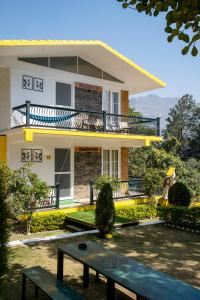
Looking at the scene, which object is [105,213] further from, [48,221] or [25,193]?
[25,193]

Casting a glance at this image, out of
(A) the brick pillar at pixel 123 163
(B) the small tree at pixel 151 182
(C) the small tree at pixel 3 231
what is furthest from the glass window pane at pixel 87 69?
(C) the small tree at pixel 3 231

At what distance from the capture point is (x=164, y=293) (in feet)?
16.6

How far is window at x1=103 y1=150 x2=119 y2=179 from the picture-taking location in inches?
795

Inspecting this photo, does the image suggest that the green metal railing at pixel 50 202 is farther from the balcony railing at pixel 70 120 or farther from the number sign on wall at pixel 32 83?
the number sign on wall at pixel 32 83

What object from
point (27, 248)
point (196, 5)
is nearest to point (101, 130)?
point (27, 248)

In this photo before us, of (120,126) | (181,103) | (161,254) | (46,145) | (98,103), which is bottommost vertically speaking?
(161,254)

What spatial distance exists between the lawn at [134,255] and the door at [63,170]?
5159 mm

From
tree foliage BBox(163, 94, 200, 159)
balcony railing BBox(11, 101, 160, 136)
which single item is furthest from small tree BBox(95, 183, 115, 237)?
tree foliage BBox(163, 94, 200, 159)

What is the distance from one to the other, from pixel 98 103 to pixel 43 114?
432 cm

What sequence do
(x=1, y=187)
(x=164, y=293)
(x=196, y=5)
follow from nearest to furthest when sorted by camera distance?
(x=196, y=5), (x=164, y=293), (x=1, y=187)

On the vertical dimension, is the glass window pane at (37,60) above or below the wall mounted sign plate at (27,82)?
above

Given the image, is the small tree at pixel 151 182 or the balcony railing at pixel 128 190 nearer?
the balcony railing at pixel 128 190

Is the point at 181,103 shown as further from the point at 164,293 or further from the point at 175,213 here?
the point at 164,293

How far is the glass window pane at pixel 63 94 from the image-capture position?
17641 millimetres
